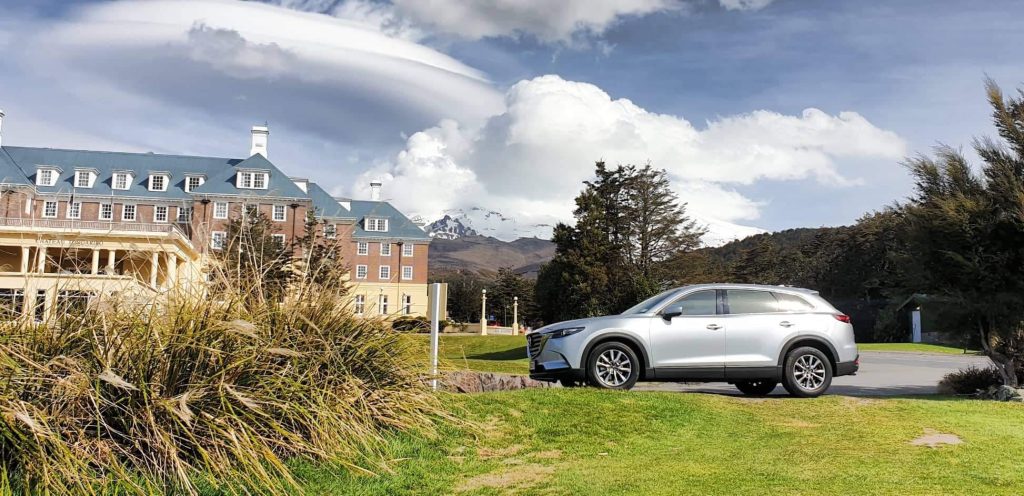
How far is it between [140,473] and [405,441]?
7.66ft

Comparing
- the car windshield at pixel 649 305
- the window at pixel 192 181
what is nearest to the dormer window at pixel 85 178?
the window at pixel 192 181

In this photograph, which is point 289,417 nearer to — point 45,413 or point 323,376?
point 323,376

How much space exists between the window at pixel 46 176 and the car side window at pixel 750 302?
216ft

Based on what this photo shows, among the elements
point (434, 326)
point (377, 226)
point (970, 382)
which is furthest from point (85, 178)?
point (970, 382)

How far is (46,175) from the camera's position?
63062 mm

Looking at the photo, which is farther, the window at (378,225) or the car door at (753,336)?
the window at (378,225)

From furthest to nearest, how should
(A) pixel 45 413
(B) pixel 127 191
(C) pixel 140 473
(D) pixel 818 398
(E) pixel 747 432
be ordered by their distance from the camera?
(B) pixel 127 191 → (D) pixel 818 398 → (E) pixel 747 432 → (C) pixel 140 473 → (A) pixel 45 413

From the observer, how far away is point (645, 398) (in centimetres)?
970

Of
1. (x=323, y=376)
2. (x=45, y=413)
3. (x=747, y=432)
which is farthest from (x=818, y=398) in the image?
(x=45, y=413)

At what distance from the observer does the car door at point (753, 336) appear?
1087 cm

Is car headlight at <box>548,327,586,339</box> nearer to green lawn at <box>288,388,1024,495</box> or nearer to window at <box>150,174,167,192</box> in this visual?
green lawn at <box>288,388,1024,495</box>

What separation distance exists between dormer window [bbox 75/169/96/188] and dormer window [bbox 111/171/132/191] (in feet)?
5.39

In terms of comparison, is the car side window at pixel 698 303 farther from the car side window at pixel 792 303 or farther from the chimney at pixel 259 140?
the chimney at pixel 259 140

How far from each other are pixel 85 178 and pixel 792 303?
220ft
